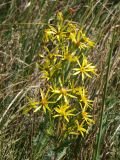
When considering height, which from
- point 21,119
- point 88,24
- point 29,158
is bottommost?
point 29,158

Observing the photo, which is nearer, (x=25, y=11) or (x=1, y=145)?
(x=1, y=145)

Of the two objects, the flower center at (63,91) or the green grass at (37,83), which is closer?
the flower center at (63,91)

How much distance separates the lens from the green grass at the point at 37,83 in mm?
1936

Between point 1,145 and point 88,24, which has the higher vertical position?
point 88,24

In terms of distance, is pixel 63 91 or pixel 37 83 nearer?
pixel 63 91

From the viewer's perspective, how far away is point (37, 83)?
2246 millimetres

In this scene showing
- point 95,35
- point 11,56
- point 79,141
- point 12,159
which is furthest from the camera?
point 95,35

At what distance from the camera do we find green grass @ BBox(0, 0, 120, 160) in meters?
1.94

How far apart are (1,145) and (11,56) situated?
2.16 feet

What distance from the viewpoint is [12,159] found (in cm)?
183

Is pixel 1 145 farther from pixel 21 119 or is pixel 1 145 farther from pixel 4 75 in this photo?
pixel 4 75

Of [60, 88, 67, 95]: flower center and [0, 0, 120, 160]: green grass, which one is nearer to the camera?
[60, 88, 67, 95]: flower center

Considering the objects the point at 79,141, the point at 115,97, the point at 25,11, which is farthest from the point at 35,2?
the point at 79,141

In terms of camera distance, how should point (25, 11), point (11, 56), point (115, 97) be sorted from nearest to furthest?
point (115, 97)
point (11, 56)
point (25, 11)
